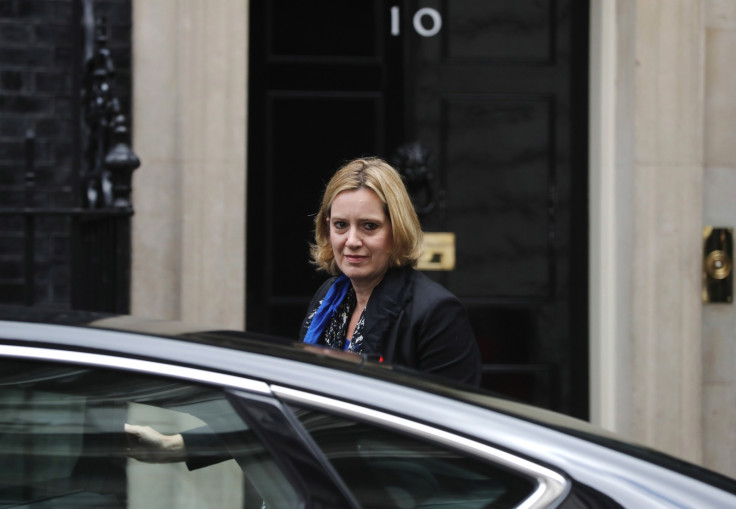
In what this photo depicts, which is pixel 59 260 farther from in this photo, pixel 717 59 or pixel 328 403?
pixel 328 403

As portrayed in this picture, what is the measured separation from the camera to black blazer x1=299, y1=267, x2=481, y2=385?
2.72 metres

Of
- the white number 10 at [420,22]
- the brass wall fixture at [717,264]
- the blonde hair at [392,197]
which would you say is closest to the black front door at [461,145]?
the white number 10 at [420,22]

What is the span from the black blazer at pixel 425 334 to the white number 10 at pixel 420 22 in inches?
124

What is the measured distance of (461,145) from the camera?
18.7ft

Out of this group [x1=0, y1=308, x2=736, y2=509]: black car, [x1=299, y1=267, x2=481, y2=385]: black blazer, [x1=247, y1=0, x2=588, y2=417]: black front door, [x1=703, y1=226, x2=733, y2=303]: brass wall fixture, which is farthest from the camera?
[x1=247, y1=0, x2=588, y2=417]: black front door

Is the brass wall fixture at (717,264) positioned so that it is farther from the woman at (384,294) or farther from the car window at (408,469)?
the car window at (408,469)

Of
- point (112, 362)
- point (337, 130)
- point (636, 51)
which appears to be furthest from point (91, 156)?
point (112, 362)

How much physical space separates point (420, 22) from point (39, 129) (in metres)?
2.15

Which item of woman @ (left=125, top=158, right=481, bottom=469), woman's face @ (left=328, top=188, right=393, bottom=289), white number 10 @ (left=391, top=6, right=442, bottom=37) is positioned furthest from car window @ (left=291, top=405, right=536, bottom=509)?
white number 10 @ (left=391, top=6, right=442, bottom=37)

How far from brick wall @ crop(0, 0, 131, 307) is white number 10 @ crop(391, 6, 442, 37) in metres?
1.74

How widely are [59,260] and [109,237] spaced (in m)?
1.14

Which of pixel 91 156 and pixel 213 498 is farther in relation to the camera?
pixel 91 156

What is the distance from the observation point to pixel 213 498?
1722 mm

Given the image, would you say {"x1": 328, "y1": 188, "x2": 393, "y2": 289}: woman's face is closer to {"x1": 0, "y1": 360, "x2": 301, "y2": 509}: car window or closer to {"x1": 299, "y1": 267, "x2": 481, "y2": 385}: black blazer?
{"x1": 299, "y1": 267, "x2": 481, "y2": 385}: black blazer
